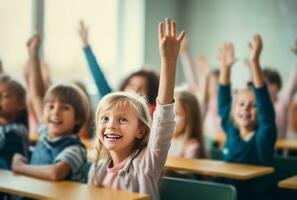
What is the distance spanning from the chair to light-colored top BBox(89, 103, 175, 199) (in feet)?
0.32

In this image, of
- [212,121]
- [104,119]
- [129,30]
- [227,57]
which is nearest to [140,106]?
[104,119]

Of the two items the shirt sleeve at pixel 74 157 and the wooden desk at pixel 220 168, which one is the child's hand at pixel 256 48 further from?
the shirt sleeve at pixel 74 157

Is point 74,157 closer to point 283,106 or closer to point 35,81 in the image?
point 35,81

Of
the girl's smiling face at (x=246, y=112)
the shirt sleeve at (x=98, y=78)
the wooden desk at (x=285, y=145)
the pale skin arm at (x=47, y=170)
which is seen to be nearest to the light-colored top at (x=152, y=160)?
the pale skin arm at (x=47, y=170)

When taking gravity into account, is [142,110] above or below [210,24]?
below

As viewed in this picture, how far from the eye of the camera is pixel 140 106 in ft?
5.36

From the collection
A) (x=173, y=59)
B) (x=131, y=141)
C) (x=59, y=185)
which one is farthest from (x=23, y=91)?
(x=173, y=59)

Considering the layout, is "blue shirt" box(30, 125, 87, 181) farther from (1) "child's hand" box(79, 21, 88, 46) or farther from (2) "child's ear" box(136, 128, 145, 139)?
(2) "child's ear" box(136, 128, 145, 139)

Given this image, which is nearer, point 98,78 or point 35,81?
point 98,78

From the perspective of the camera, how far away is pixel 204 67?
14.8 ft

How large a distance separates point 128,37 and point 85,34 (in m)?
2.40

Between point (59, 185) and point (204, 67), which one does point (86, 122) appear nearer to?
point (59, 185)

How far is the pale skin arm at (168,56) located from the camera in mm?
1394

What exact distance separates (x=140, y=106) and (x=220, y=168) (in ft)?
2.73
